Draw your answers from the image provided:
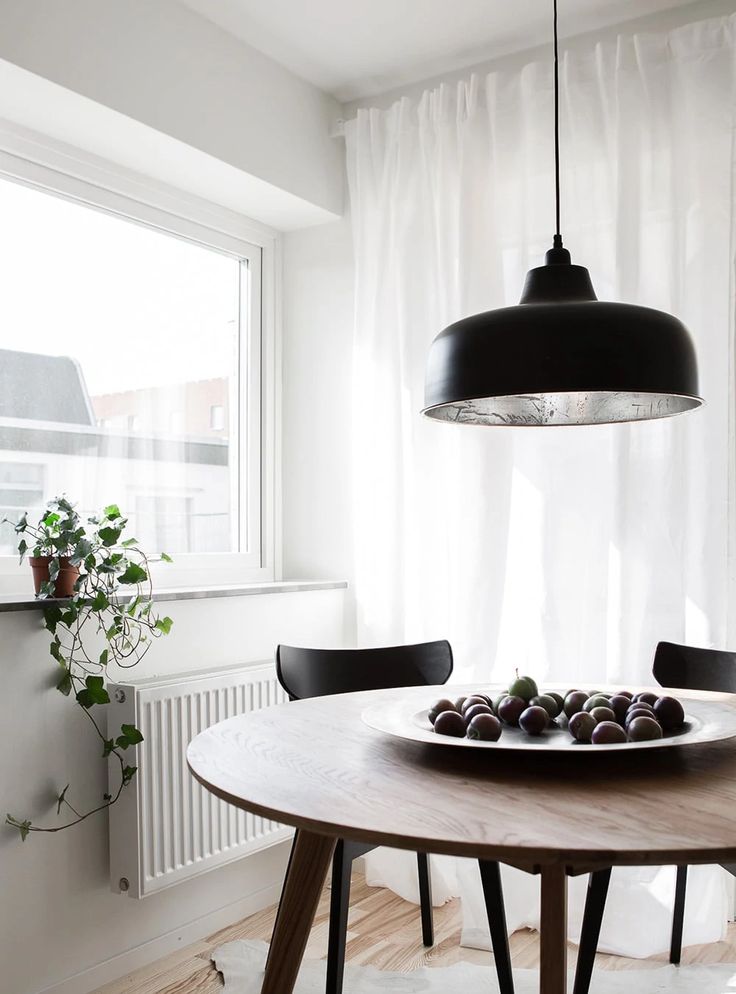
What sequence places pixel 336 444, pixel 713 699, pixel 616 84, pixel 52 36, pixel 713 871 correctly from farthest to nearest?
pixel 336 444, pixel 616 84, pixel 713 871, pixel 52 36, pixel 713 699

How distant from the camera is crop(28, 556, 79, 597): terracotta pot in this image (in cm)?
233

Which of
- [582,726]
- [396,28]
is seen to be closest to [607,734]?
[582,726]

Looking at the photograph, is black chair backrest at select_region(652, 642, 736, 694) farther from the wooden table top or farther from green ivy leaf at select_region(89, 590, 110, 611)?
green ivy leaf at select_region(89, 590, 110, 611)

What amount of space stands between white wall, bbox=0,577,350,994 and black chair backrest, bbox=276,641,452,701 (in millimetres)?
495

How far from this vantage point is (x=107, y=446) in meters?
2.89

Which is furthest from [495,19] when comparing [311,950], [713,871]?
[311,950]

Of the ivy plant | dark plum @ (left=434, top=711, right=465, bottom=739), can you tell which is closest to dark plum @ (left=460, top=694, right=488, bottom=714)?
dark plum @ (left=434, top=711, right=465, bottom=739)

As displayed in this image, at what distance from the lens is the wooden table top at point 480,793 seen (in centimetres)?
112

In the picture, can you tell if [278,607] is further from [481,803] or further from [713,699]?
[481,803]

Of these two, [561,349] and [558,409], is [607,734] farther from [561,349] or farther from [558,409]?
[558,409]

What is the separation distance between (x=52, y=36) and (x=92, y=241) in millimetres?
613

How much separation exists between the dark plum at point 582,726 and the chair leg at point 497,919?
25.9 inches

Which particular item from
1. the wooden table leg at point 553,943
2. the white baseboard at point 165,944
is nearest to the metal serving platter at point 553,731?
the wooden table leg at point 553,943

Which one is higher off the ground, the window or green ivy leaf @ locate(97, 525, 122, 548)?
the window
